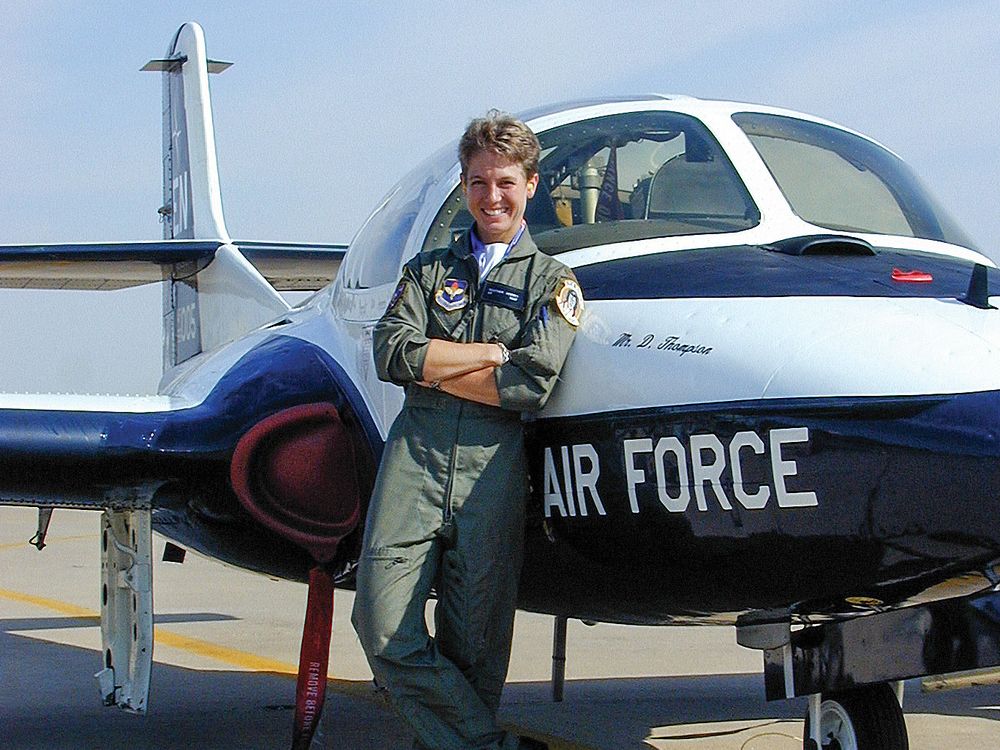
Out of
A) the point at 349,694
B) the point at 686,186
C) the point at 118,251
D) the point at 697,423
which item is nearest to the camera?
the point at 697,423

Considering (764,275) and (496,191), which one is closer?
(764,275)

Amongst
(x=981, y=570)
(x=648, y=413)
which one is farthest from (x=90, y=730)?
(x=981, y=570)

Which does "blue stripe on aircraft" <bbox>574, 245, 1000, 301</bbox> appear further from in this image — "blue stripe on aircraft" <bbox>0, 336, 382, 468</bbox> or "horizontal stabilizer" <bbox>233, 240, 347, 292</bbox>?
"horizontal stabilizer" <bbox>233, 240, 347, 292</bbox>

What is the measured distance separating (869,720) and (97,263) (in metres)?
6.51

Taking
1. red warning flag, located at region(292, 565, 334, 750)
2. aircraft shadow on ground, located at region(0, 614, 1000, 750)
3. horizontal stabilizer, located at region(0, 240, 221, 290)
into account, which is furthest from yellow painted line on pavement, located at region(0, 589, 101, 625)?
red warning flag, located at region(292, 565, 334, 750)

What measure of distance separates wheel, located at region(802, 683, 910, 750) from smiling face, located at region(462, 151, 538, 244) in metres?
1.71

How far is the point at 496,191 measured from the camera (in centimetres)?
419

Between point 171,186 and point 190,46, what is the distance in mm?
1235

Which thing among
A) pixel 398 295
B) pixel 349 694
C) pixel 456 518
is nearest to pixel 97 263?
pixel 349 694

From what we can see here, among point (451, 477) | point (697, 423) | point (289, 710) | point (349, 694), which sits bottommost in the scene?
point (349, 694)

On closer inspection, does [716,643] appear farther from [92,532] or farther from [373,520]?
[92,532]

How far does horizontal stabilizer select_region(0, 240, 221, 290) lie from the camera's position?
8.59 m

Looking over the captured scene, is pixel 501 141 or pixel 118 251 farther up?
pixel 501 141

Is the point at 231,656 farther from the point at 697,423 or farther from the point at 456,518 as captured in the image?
the point at 697,423
